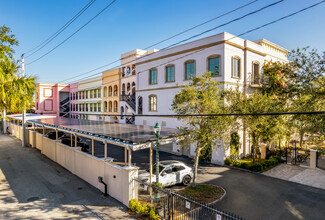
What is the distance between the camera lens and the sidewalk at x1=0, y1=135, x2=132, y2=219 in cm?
1032

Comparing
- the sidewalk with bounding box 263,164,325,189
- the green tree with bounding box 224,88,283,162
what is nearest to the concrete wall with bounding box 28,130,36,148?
the green tree with bounding box 224,88,283,162

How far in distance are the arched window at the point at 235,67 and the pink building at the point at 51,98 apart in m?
51.2

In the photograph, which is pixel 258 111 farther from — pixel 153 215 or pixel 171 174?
pixel 153 215

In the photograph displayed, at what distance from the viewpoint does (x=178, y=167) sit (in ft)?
46.7

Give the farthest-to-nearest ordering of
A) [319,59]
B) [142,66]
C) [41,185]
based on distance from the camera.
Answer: [142,66] < [319,59] < [41,185]

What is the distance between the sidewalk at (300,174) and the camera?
1528 cm

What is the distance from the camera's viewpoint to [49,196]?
12367 millimetres

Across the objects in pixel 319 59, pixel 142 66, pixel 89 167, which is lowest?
pixel 89 167

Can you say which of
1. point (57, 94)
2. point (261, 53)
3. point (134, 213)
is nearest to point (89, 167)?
point (134, 213)

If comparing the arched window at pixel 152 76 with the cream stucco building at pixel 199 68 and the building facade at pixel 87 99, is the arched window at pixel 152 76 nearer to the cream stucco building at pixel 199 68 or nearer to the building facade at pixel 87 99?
the cream stucco building at pixel 199 68

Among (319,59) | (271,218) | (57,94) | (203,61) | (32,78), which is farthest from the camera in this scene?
(57,94)

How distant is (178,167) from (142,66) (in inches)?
695

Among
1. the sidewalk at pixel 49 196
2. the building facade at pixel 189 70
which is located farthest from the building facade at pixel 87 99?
the sidewalk at pixel 49 196

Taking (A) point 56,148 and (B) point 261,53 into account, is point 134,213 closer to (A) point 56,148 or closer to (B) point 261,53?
(A) point 56,148
